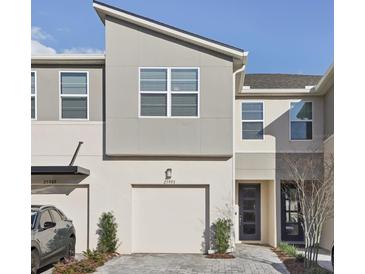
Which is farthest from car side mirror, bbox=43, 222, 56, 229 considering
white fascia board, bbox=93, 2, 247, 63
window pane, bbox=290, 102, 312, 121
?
window pane, bbox=290, 102, 312, 121

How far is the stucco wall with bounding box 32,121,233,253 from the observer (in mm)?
13930

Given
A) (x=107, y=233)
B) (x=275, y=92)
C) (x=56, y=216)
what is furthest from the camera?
(x=275, y=92)

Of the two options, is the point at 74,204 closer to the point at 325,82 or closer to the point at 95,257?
the point at 95,257

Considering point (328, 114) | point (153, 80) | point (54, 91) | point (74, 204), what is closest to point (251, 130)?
point (328, 114)

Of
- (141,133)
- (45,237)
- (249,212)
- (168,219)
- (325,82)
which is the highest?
(325,82)

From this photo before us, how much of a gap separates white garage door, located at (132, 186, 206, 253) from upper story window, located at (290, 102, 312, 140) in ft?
16.9

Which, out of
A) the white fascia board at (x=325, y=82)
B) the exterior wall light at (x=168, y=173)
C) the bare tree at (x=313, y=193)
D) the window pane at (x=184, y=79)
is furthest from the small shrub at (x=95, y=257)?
the white fascia board at (x=325, y=82)

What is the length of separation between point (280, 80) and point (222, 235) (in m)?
9.64

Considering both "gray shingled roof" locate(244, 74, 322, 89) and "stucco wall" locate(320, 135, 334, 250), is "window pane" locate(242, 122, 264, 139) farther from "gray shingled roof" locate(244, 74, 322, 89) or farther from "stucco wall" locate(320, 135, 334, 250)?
"stucco wall" locate(320, 135, 334, 250)

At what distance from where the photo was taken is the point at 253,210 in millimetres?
17578

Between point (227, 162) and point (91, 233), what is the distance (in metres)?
4.83

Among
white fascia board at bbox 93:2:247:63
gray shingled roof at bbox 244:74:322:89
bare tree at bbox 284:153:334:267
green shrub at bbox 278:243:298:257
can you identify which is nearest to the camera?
bare tree at bbox 284:153:334:267

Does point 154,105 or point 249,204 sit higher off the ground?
point 154,105

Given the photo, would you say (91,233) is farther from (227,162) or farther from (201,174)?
(227,162)
